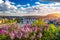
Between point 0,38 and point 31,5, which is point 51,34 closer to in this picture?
point 0,38

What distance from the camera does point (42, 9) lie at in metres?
5.64

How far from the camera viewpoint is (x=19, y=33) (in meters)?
4.27

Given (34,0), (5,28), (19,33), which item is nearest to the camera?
(19,33)

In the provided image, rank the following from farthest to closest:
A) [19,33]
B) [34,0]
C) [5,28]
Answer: [34,0], [5,28], [19,33]

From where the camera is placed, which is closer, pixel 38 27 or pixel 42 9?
pixel 38 27

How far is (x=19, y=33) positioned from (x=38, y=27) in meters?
0.41

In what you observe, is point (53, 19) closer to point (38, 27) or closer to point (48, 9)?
point (48, 9)

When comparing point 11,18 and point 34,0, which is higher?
point 34,0

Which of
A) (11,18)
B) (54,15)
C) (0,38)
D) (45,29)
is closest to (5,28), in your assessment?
(0,38)

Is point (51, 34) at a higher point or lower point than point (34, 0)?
lower

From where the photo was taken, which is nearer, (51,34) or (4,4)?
(51,34)

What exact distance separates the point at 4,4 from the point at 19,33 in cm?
159

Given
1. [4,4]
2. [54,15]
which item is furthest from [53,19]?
[4,4]

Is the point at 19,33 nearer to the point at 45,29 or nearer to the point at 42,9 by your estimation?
the point at 45,29
